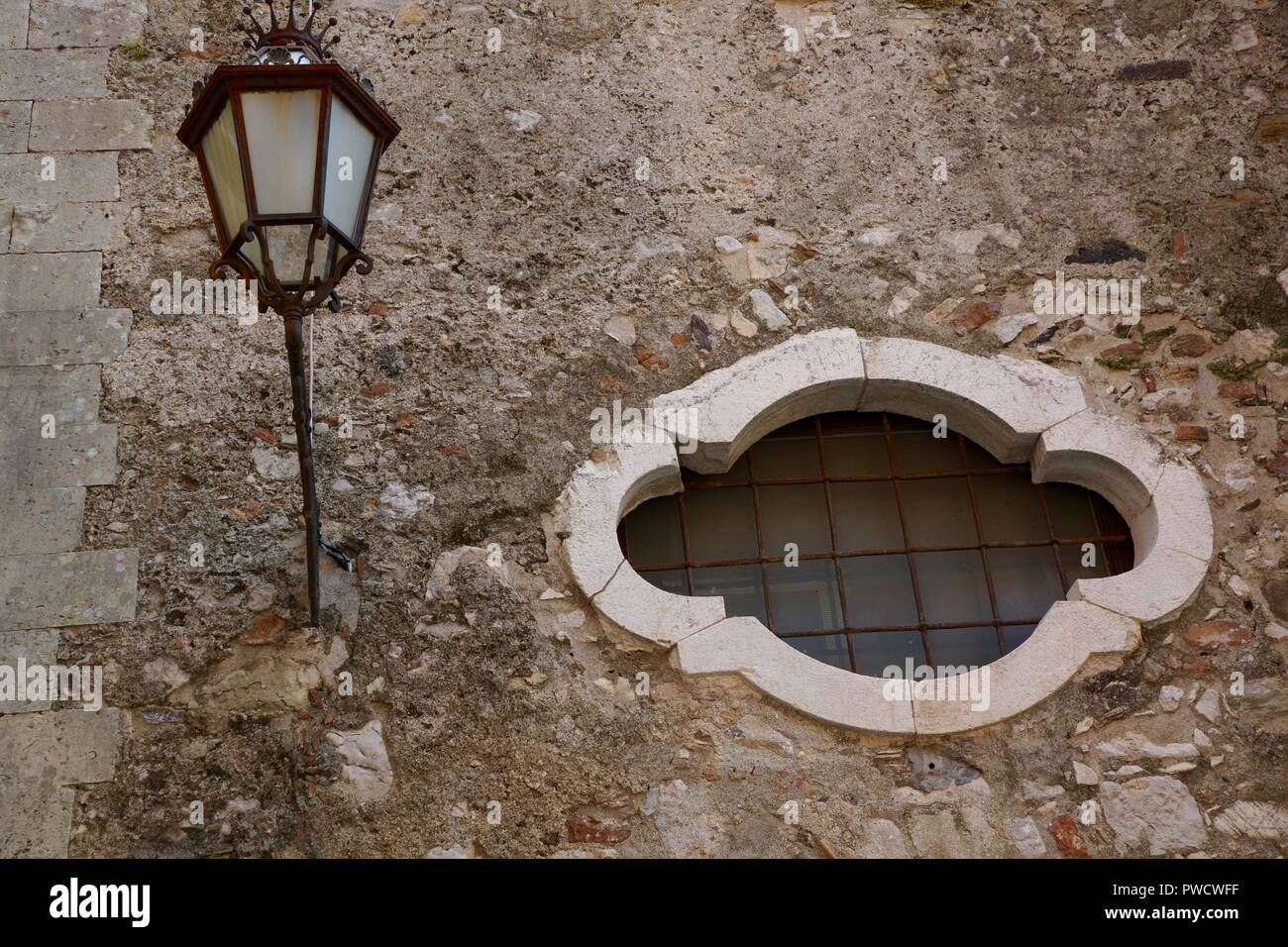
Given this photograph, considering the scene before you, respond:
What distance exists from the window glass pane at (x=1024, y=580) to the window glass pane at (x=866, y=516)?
11.5 inches

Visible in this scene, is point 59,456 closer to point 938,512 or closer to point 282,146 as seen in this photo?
point 282,146

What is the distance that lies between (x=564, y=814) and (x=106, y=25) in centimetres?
295

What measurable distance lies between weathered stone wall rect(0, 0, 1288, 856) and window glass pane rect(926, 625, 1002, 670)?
0.97 feet

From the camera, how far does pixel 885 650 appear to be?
3.83 m

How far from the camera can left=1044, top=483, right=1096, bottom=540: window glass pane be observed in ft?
13.2

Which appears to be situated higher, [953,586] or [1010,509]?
[1010,509]

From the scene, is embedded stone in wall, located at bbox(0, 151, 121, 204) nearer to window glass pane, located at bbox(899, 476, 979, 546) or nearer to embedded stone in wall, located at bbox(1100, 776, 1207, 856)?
window glass pane, located at bbox(899, 476, 979, 546)

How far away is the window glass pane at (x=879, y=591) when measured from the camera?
3875 mm

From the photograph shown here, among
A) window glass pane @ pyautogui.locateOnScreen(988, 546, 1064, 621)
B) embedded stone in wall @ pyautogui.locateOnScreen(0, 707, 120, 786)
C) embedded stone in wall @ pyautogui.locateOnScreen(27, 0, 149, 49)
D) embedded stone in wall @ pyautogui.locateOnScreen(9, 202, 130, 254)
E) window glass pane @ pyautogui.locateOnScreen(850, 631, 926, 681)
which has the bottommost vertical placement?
embedded stone in wall @ pyautogui.locateOnScreen(0, 707, 120, 786)

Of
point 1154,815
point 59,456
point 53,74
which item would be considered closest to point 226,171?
point 59,456

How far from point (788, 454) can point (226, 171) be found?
5.93 ft

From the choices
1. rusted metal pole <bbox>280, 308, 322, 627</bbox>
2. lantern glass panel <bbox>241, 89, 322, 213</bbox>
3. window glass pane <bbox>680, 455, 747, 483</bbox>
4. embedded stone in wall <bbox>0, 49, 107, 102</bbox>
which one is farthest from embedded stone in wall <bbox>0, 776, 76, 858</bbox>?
embedded stone in wall <bbox>0, 49, 107, 102</bbox>

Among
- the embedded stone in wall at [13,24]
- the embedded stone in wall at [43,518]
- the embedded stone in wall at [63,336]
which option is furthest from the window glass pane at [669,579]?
the embedded stone in wall at [13,24]

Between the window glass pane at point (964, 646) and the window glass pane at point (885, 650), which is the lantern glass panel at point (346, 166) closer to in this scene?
the window glass pane at point (885, 650)
